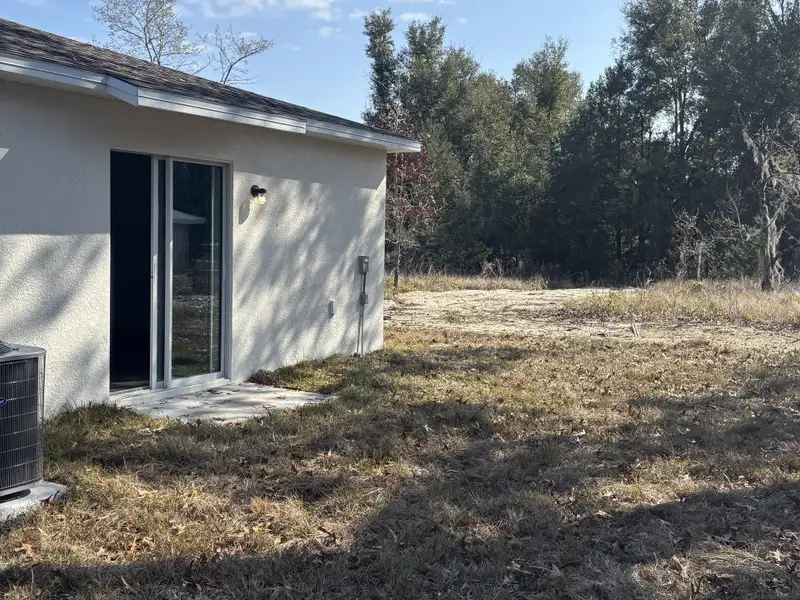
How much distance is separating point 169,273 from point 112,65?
1.80 metres

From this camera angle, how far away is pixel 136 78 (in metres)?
6.07

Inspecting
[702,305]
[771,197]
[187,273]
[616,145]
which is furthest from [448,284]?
[187,273]

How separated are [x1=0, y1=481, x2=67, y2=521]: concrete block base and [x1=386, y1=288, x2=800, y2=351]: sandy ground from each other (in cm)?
856

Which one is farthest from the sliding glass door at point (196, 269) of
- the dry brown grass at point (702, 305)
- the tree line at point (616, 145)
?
the tree line at point (616, 145)

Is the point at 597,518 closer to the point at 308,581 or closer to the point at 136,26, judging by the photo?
the point at 308,581

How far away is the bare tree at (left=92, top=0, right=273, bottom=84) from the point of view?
88.5ft

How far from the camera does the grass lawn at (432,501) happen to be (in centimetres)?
334

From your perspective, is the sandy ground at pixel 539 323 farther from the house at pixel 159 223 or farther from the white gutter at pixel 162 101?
the white gutter at pixel 162 101

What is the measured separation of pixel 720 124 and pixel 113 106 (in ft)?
84.8

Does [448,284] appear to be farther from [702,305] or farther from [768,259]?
[702,305]

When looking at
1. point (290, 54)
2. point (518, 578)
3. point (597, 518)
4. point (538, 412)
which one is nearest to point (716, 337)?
point (538, 412)

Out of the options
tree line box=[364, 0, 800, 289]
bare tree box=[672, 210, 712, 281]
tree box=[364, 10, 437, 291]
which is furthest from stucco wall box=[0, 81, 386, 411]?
bare tree box=[672, 210, 712, 281]

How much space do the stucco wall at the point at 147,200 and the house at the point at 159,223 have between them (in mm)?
14

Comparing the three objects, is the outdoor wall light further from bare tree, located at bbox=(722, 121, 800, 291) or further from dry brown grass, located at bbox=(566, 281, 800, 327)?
bare tree, located at bbox=(722, 121, 800, 291)
